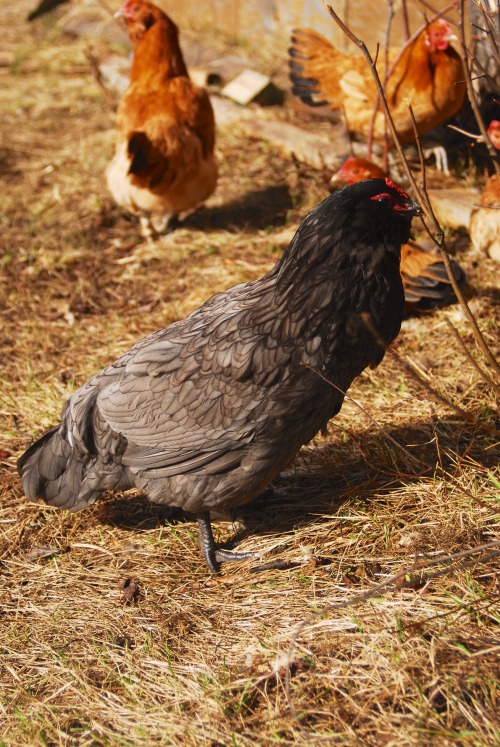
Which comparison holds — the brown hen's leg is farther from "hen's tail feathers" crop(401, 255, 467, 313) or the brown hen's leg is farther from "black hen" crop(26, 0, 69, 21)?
"black hen" crop(26, 0, 69, 21)

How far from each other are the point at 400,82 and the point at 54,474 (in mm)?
4410

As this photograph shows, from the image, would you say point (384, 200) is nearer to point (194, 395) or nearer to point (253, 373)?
point (253, 373)

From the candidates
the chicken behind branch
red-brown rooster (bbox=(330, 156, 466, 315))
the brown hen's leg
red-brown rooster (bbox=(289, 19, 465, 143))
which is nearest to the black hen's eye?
the brown hen's leg

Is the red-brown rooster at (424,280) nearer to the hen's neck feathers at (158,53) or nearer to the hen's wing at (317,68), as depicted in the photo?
the hen's wing at (317,68)

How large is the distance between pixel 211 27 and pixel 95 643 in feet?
31.1

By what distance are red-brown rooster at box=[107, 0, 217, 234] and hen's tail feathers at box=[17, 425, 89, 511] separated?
126 inches

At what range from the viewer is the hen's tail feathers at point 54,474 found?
3.34 metres

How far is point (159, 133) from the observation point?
19.9 feet

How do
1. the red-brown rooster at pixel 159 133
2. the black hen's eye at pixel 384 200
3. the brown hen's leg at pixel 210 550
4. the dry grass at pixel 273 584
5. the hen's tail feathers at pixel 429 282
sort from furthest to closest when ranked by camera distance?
the red-brown rooster at pixel 159 133, the hen's tail feathers at pixel 429 282, the brown hen's leg at pixel 210 550, the black hen's eye at pixel 384 200, the dry grass at pixel 273 584

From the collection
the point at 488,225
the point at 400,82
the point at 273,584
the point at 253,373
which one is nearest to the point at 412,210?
the point at 253,373

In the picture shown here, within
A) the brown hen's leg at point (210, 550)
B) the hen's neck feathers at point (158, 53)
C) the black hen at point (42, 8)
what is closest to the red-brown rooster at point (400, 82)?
the hen's neck feathers at point (158, 53)

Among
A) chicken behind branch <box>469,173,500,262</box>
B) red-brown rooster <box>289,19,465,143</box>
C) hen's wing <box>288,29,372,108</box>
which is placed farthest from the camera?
hen's wing <box>288,29,372,108</box>

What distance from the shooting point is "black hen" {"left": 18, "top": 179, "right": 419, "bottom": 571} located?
283 cm

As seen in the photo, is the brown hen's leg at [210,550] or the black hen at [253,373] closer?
the black hen at [253,373]
